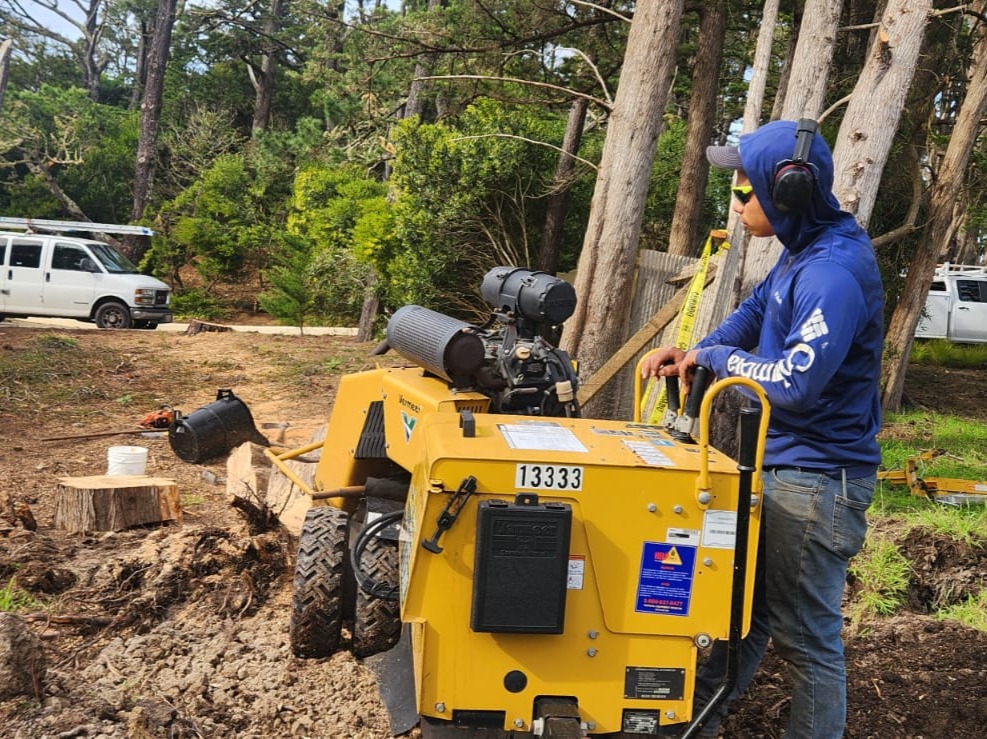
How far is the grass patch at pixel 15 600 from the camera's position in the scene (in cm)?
462

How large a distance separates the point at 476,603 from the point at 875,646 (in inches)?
115

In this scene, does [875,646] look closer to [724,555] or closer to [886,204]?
[724,555]

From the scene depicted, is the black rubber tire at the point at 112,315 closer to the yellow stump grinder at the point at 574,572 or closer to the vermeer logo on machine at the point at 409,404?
the vermeer logo on machine at the point at 409,404

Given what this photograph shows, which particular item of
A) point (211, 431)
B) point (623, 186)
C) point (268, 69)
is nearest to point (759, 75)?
point (623, 186)

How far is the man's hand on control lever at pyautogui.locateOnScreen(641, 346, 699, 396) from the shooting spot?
3215mm

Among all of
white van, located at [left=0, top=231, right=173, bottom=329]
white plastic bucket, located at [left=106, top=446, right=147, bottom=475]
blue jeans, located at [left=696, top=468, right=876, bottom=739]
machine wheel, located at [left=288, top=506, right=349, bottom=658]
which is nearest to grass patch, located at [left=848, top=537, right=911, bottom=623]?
blue jeans, located at [left=696, top=468, right=876, bottom=739]

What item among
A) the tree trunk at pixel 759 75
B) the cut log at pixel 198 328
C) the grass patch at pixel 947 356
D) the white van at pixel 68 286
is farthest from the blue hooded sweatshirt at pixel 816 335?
the white van at pixel 68 286

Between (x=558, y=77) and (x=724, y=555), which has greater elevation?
(x=558, y=77)

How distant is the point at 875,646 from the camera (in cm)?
481

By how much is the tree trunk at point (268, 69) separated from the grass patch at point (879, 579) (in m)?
31.0

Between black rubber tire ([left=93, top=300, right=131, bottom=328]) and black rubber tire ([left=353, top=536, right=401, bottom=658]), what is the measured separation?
1605cm

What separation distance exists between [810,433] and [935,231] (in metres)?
10.3

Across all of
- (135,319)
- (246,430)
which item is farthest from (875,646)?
(135,319)

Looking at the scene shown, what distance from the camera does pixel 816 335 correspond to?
9.30 feet
